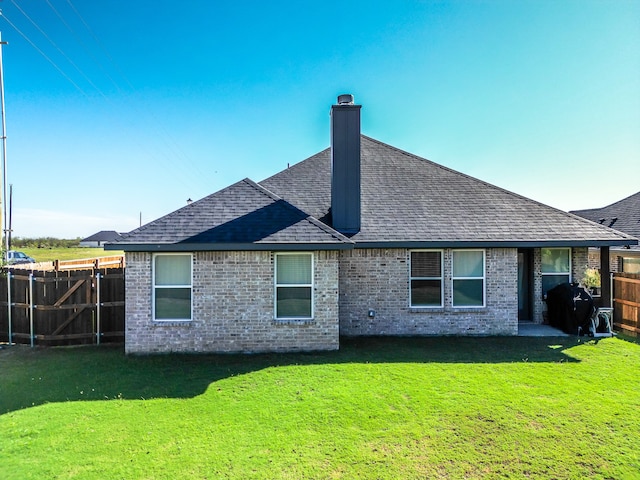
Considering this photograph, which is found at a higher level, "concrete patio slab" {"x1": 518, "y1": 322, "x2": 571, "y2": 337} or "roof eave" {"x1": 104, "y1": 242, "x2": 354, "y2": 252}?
"roof eave" {"x1": 104, "y1": 242, "x2": 354, "y2": 252}

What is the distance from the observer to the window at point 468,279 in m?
10.0

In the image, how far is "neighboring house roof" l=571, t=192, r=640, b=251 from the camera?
1638 centimetres

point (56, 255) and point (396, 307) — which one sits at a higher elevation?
point (56, 255)

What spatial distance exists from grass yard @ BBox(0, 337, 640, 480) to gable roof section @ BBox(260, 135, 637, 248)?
3.15 meters

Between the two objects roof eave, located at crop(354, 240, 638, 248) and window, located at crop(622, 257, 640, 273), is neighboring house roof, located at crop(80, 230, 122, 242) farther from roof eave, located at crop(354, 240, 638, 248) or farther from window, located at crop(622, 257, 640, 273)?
window, located at crop(622, 257, 640, 273)

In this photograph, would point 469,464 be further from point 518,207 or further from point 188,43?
point 188,43

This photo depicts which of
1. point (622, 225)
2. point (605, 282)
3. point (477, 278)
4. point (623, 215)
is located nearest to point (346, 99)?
point (477, 278)

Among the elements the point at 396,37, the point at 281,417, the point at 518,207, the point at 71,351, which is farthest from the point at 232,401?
the point at 396,37

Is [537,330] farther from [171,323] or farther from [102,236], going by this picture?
[102,236]

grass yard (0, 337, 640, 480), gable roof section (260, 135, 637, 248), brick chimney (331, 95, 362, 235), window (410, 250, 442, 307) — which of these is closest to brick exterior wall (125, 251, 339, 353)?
grass yard (0, 337, 640, 480)

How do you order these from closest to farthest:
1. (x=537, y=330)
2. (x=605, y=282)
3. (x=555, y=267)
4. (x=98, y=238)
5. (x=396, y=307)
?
(x=396, y=307)
(x=605, y=282)
(x=537, y=330)
(x=555, y=267)
(x=98, y=238)

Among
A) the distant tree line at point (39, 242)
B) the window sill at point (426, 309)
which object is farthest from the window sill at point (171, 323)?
the distant tree line at point (39, 242)

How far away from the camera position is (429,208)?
11195mm

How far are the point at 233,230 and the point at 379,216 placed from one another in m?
4.49
